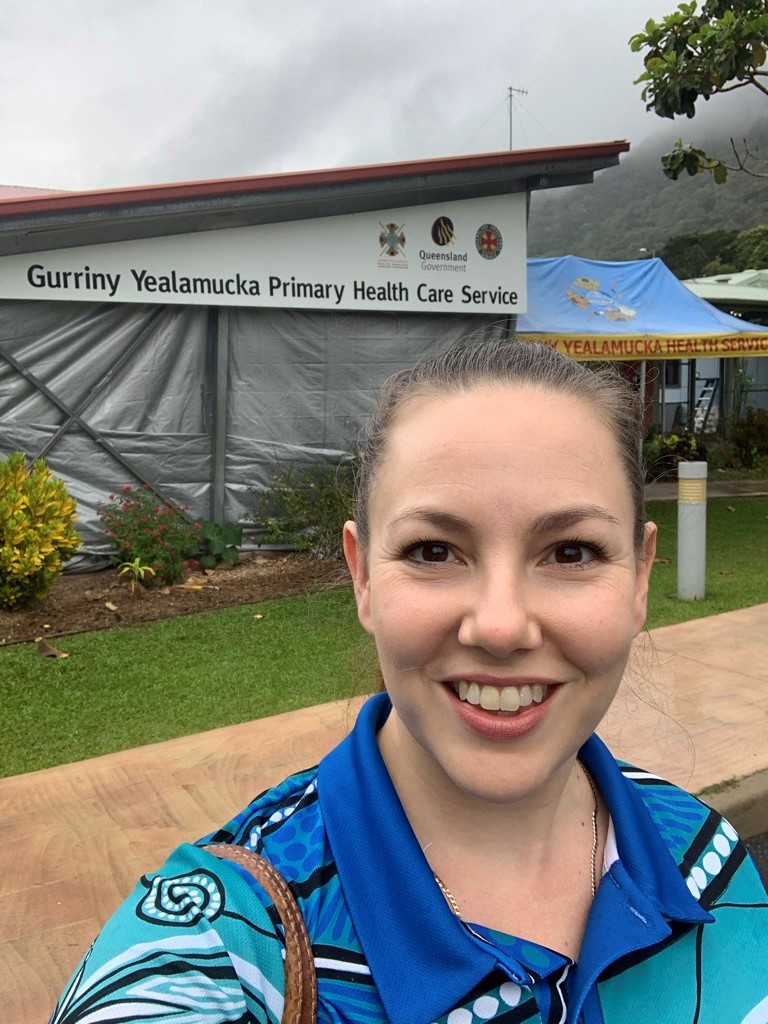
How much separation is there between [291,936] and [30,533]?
6513 mm

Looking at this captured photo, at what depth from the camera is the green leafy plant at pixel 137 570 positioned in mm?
8133

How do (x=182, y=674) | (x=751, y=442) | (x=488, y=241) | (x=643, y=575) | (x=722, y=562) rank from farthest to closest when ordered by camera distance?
(x=751, y=442) → (x=488, y=241) → (x=722, y=562) → (x=182, y=674) → (x=643, y=575)

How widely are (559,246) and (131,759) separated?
115113mm

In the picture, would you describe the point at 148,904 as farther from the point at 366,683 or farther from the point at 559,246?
the point at 559,246

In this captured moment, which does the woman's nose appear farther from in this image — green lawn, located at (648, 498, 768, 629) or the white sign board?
the white sign board

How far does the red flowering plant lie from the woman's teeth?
7319mm

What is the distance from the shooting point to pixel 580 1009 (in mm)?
1197

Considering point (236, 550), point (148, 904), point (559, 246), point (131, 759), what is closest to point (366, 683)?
point (148, 904)

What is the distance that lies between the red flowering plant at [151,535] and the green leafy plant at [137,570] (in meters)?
0.02

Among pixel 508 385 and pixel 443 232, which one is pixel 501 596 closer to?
pixel 508 385

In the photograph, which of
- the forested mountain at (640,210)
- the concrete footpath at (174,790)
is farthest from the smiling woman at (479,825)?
the forested mountain at (640,210)

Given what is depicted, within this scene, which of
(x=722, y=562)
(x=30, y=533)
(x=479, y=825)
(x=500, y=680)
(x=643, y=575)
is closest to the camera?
(x=500, y=680)

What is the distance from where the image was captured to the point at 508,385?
1.39m

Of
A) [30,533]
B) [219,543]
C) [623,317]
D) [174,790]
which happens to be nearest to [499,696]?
[174,790]
